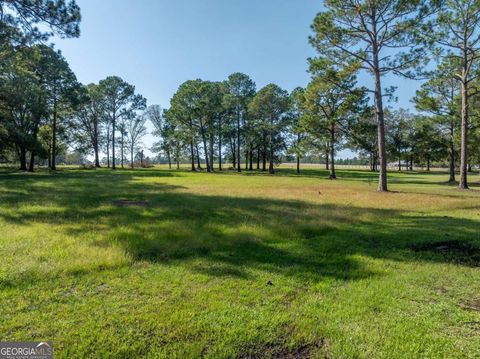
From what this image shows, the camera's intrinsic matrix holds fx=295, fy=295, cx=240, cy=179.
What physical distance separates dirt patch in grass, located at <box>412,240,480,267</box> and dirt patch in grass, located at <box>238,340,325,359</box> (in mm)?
4259

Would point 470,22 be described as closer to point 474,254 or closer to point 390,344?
point 474,254

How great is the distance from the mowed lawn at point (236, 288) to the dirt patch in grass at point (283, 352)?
12 mm

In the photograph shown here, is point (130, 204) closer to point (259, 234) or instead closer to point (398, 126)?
point (259, 234)

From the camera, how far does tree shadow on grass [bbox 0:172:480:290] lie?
5234mm

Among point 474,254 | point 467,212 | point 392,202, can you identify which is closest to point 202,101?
point 392,202

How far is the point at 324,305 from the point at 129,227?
5316mm

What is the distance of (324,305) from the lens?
367 centimetres

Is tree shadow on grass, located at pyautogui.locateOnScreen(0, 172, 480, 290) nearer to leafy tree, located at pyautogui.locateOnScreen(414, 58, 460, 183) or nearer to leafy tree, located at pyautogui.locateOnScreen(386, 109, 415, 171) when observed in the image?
leafy tree, located at pyautogui.locateOnScreen(414, 58, 460, 183)

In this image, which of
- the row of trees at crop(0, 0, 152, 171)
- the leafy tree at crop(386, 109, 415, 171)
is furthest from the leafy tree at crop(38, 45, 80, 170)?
the leafy tree at crop(386, 109, 415, 171)

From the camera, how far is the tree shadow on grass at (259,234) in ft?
17.2

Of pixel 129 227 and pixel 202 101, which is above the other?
pixel 202 101

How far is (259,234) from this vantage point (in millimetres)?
7199

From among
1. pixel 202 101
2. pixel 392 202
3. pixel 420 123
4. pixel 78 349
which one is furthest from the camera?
pixel 202 101

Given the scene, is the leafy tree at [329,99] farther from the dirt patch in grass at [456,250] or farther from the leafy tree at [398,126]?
the leafy tree at [398,126]
